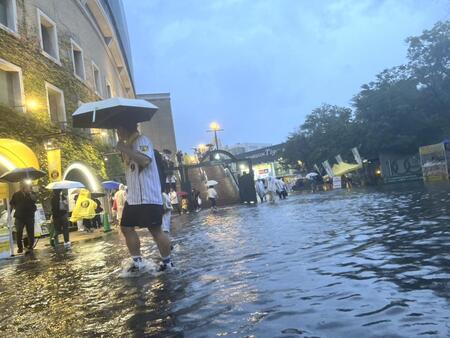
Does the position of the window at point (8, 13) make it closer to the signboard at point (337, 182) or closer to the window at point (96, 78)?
the window at point (96, 78)

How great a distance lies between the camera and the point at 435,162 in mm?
34750

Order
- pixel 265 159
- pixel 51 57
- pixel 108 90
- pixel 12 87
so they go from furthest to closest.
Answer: pixel 265 159 → pixel 108 90 → pixel 51 57 → pixel 12 87

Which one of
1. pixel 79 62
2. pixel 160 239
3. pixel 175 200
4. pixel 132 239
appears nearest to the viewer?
pixel 160 239

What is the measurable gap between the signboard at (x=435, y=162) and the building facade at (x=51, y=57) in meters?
22.4

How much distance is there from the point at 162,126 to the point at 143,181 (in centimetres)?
7015

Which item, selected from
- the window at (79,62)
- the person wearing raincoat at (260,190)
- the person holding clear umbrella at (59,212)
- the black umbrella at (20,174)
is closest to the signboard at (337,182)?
the person wearing raincoat at (260,190)

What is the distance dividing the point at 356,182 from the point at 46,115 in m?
33.5

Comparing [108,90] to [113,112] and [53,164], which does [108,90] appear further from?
[113,112]

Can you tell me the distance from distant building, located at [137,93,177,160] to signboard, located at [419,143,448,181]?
147 feet

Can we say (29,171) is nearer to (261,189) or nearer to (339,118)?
(261,189)

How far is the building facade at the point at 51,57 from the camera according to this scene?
19.2 meters

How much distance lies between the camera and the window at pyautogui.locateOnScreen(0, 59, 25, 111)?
18.9 meters

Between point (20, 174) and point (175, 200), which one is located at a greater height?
point (20, 174)

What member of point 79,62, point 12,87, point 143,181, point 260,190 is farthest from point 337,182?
point 143,181
